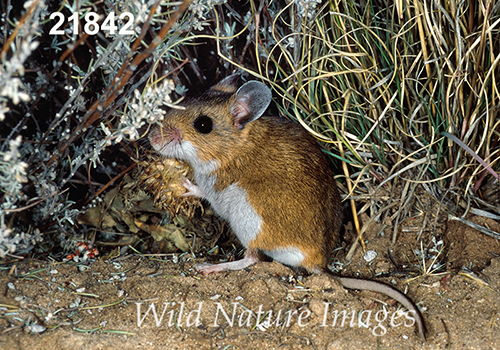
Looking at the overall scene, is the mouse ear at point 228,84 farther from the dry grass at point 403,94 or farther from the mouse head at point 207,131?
the dry grass at point 403,94

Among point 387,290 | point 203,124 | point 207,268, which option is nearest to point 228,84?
point 203,124

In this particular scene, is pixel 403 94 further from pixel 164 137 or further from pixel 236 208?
pixel 164 137

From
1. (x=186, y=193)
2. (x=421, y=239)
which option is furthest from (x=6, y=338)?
(x=421, y=239)

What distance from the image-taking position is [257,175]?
338 cm

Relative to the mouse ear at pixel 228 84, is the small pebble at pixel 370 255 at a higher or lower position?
lower

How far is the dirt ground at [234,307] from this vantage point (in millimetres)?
2619

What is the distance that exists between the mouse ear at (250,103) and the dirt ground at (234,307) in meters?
1.00

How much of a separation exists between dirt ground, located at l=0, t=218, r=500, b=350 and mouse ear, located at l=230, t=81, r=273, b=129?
1003 mm

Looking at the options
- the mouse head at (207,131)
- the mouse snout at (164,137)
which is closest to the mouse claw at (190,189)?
the mouse head at (207,131)

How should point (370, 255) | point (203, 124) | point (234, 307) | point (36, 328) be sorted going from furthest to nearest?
1. point (370, 255)
2. point (203, 124)
3. point (234, 307)
4. point (36, 328)

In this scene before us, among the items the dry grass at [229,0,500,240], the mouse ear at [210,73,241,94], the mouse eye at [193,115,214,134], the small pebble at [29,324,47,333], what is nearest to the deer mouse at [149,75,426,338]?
the mouse eye at [193,115,214,134]

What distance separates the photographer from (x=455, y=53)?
3.20 metres

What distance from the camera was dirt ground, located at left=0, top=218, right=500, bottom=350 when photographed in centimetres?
262

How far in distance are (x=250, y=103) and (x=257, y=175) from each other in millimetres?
499
